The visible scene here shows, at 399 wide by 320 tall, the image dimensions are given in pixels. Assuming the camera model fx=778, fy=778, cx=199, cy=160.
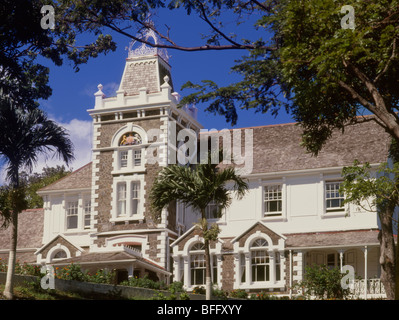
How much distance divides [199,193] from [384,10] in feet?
35.1

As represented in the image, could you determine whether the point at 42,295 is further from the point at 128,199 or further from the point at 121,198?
the point at 121,198

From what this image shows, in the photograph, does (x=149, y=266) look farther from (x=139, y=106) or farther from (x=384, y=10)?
(x=384, y=10)

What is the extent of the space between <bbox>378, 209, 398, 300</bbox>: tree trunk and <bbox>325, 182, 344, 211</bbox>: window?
7914 millimetres

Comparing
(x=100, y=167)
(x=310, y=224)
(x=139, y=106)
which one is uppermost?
(x=139, y=106)

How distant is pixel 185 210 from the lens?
154ft

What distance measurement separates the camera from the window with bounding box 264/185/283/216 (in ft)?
144

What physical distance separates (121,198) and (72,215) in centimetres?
442

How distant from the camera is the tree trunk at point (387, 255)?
33484 millimetres

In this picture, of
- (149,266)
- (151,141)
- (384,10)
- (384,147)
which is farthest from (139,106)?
(384,10)

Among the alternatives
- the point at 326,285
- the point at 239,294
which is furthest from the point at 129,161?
the point at 326,285

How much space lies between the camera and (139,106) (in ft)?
150

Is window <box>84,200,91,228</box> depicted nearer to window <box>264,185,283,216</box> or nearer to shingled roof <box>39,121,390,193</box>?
shingled roof <box>39,121,390,193</box>

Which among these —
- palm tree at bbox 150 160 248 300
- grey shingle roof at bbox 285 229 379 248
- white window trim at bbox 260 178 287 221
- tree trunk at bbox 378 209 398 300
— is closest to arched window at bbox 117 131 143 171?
white window trim at bbox 260 178 287 221

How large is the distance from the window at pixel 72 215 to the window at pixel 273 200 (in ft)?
39.4
